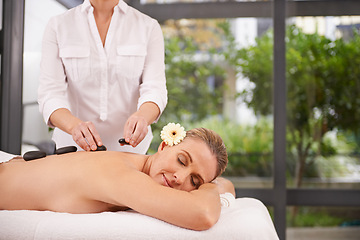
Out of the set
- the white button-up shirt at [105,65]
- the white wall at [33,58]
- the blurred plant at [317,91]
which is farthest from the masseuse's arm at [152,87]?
the blurred plant at [317,91]

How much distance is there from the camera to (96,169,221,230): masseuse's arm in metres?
1.24

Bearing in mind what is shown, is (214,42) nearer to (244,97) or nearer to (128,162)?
(244,97)

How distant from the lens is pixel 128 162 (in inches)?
59.6

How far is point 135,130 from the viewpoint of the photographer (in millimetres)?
1677

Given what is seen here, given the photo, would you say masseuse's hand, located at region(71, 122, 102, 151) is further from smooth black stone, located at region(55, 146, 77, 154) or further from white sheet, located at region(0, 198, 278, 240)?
white sheet, located at region(0, 198, 278, 240)

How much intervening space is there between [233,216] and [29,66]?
212 cm

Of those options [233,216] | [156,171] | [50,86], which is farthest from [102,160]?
[50,86]

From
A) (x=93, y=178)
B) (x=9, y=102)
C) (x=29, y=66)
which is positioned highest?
(x=29, y=66)

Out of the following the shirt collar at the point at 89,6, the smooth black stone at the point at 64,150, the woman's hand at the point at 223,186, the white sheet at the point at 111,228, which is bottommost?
the white sheet at the point at 111,228

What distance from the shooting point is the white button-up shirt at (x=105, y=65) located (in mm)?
2084

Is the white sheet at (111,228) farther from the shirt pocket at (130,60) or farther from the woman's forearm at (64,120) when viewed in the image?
the shirt pocket at (130,60)

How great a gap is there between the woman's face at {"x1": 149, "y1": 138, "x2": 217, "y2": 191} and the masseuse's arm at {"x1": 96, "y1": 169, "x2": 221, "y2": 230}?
5.9 inches

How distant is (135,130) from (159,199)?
47 cm

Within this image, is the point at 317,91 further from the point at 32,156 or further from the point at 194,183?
the point at 32,156
